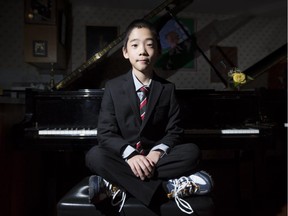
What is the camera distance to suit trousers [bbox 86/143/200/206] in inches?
36.6

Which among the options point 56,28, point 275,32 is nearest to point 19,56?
point 56,28

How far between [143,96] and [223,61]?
2.23 m

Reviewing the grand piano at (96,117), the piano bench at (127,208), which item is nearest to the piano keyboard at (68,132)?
the grand piano at (96,117)

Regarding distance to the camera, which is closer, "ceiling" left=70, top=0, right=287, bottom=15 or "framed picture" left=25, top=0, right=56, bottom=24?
"framed picture" left=25, top=0, right=56, bottom=24

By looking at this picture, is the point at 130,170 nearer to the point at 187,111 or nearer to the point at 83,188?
the point at 83,188

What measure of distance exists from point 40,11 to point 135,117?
1.81 metres

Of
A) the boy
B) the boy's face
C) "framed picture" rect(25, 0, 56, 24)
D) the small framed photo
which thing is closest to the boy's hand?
the boy

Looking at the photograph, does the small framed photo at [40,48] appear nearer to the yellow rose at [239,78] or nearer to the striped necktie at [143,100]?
the striped necktie at [143,100]

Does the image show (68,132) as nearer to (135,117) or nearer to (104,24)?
(135,117)

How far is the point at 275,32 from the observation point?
3203 millimetres

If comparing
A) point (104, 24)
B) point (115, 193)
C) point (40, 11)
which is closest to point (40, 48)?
point (40, 11)

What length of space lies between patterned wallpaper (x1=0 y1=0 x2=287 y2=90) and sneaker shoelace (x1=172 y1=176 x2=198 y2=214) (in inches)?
80.3

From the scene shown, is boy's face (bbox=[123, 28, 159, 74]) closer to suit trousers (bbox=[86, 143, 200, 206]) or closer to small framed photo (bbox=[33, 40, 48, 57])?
suit trousers (bbox=[86, 143, 200, 206])

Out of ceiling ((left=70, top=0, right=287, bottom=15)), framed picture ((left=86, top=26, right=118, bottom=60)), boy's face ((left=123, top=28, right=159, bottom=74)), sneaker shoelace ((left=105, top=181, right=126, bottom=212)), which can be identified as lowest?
sneaker shoelace ((left=105, top=181, right=126, bottom=212))
